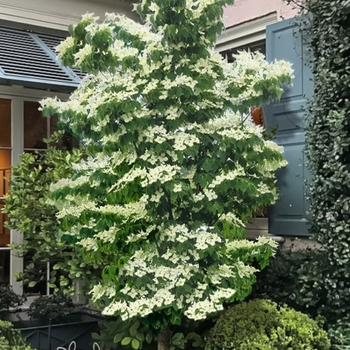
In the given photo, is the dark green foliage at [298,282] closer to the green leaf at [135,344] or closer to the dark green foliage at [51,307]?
the green leaf at [135,344]

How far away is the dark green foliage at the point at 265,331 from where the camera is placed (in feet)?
14.3

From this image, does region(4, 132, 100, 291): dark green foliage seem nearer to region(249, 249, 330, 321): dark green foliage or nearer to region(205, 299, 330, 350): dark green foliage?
region(205, 299, 330, 350): dark green foliage

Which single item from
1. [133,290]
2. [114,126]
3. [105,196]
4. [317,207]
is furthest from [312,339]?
[114,126]

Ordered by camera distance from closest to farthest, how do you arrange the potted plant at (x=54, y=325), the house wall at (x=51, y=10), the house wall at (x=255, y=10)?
the potted plant at (x=54, y=325)
the house wall at (x=255, y=10)
the house wall at (x=51, y=10)

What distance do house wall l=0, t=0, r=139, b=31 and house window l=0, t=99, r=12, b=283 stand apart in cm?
100

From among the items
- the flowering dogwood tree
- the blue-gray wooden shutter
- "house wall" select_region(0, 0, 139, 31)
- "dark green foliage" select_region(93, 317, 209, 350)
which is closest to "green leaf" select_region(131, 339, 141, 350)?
"dark green foliage" select_region(93, 317, 209, 350)

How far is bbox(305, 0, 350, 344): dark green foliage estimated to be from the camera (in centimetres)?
472

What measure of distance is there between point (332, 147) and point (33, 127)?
11.8 feet

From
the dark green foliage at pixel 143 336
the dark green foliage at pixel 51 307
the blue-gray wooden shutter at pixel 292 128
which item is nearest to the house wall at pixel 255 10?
the blue-gray wooden shutter at pixel 292 128

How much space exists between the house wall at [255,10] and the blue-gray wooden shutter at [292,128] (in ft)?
1.01

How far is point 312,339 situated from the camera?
447cm

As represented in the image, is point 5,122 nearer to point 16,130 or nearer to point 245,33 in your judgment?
point 16,130

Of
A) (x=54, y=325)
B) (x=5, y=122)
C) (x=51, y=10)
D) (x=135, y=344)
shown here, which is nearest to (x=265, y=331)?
(x=135, y=344)

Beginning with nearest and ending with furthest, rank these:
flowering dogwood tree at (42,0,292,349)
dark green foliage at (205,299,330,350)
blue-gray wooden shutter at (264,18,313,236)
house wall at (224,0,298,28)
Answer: flowering dogwood tree at (42,0,292,349)
dark green foliage at (205,299,330,350)
blue-gray wooden shutter at (264,18,313,236)
house wall at (224,0,298,28)
